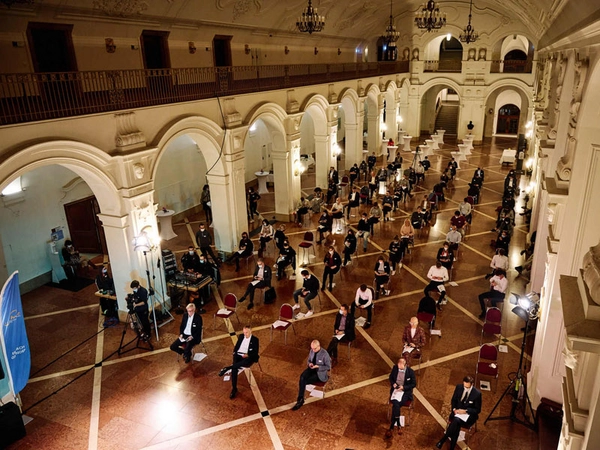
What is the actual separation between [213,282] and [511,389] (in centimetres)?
746

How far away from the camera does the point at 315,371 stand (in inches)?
318

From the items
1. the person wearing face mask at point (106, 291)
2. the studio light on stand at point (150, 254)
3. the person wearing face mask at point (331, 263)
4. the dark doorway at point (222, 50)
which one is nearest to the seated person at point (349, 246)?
the person wearing face mask at point (331, 263)

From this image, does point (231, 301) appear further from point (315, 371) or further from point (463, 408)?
point (463, 408)

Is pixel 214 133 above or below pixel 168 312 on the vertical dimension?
above

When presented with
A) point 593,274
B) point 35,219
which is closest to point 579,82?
point 593,274

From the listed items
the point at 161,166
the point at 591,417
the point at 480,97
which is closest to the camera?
the point at 591,417

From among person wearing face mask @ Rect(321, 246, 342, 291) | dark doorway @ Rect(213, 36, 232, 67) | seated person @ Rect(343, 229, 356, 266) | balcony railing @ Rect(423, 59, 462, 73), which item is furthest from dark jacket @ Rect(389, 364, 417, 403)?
balcony railing @ Rect(423, 59, 462, 73)

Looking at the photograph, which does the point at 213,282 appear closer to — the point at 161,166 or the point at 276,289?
the point at 276,289

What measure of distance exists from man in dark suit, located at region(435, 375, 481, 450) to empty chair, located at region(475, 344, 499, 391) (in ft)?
4.46

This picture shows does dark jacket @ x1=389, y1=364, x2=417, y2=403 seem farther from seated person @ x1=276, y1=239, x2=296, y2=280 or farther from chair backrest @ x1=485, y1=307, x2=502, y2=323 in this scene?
seated person @ x1=276, y1=239, x2=296, y2=280

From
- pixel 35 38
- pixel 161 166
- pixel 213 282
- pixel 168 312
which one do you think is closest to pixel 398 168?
pixel 161 166

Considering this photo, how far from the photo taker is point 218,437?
7488 mm

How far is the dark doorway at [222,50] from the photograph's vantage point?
16312mm

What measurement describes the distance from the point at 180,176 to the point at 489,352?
525 inches
